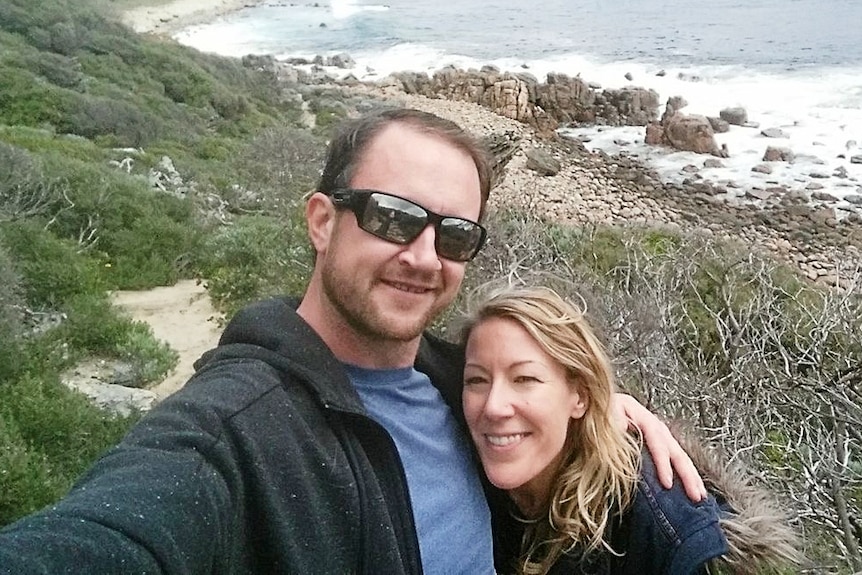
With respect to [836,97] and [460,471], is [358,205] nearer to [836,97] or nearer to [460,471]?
[460,471]

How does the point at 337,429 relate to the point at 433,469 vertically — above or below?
above

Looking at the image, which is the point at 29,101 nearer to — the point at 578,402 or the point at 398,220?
the point at 398,220

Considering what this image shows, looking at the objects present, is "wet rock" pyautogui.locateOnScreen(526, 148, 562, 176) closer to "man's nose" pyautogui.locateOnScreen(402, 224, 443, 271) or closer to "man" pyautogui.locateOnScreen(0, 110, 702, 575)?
"man" pyautogui.locateOnScreen(0, 110, 702, 575)

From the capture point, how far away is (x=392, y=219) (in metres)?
1.87

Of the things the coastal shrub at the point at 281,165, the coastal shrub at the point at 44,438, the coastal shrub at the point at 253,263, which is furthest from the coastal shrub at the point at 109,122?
the coastal shrub at the point at 44,438

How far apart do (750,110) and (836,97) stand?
334cm

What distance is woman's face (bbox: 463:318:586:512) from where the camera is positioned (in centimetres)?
193

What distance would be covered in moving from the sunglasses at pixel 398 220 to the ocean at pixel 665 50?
18887mm

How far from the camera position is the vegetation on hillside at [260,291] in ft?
13.8

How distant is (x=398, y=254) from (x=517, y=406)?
1.79 feet

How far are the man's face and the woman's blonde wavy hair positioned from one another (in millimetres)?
269

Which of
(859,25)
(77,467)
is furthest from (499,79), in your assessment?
(77,467)

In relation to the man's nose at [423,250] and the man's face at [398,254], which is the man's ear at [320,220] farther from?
the man's nose at [423,250]

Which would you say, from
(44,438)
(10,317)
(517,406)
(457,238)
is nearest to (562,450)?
(517,406)
